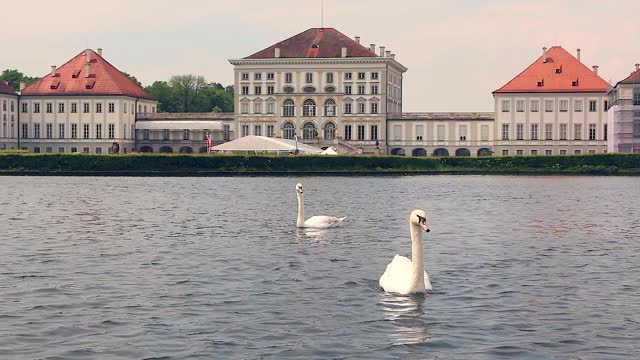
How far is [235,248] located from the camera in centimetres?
3175

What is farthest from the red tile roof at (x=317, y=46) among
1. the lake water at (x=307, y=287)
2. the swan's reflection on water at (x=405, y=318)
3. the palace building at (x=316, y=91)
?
the swan's reflection on water at (x=405, y=318)

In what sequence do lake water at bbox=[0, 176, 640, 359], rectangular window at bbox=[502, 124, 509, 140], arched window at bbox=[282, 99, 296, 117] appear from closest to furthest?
lake water at bbox=[0, 176, 640, 359]
rectangular window at bbox=[502, 124, 509, 140]
arched window at bbox=[282, 99, 296, 117]

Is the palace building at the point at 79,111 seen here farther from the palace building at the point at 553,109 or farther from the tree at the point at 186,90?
the palace building at the point at 553,109

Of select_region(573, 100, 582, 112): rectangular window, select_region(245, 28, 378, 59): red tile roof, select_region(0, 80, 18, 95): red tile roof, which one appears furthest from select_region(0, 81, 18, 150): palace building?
select_region(573, 100, 582, 112): rectangular window

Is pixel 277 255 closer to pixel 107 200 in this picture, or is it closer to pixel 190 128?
pixel 107 200

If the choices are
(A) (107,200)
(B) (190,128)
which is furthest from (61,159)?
(B) (190,128)

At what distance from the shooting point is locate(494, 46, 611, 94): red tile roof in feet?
491

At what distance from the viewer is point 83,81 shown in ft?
531

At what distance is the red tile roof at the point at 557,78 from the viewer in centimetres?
14975

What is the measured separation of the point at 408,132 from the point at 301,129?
15.5 m

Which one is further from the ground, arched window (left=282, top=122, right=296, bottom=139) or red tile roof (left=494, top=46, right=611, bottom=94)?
red tile roof (left=494, top=46, right=611, bottom=94)

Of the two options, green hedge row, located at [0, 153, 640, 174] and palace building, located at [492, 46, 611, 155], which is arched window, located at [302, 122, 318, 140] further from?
green hedge row, located at [0, 153, 640, 174]

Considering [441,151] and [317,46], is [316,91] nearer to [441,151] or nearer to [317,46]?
[317,46]

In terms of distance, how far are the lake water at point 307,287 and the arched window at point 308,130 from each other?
111 m
